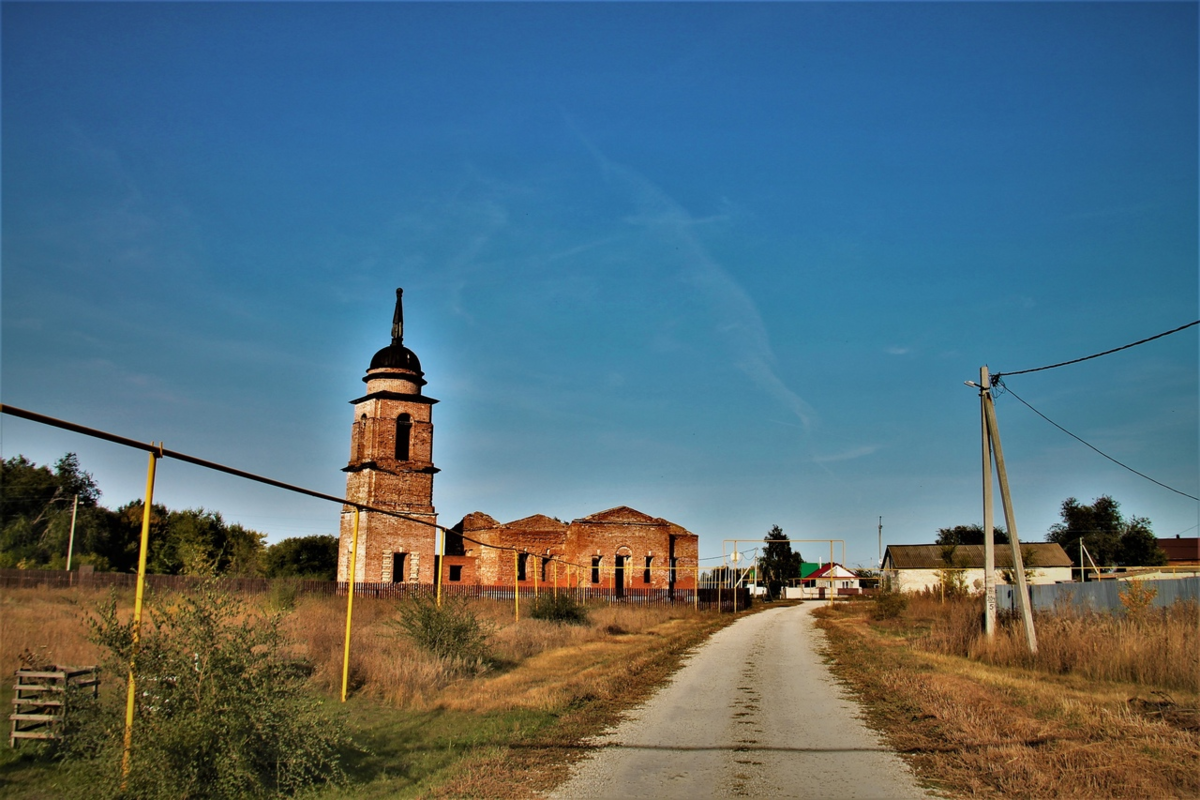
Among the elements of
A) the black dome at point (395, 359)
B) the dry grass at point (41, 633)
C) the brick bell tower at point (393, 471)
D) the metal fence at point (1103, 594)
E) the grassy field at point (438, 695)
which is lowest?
the grassy field at point (438, 695)

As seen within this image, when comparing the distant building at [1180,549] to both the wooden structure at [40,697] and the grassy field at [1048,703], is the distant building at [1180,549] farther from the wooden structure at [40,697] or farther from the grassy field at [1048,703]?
the wooden structure at [40,697]

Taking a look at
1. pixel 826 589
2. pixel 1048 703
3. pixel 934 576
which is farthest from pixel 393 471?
pixel 826 589

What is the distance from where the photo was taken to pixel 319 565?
199 feet

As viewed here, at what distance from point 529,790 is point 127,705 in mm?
3271

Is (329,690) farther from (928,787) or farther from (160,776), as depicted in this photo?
(928,787)

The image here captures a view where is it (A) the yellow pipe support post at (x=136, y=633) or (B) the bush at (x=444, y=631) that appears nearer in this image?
(A) the yellow pipe support post at (x=136, y=633)

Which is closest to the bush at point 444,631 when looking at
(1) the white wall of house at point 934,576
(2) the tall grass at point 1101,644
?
(2) the tall grass at point 1101,644

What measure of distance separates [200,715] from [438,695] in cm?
665

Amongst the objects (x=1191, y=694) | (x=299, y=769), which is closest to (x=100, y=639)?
(x=299, y=769)

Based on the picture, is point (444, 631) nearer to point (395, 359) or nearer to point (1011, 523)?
point (1011, 523)

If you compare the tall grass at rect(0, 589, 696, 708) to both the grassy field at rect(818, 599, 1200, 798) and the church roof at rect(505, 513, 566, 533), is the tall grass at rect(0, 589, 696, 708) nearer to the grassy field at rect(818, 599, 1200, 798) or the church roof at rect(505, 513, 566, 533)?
the grassy field at rect(818, 599, 1200, 798)

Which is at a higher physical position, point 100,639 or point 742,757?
point 100,639

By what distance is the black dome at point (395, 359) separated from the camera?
42.6 m

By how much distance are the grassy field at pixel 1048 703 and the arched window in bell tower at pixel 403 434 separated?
26742 millimetres
